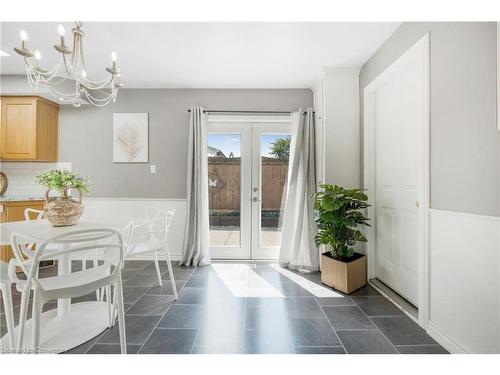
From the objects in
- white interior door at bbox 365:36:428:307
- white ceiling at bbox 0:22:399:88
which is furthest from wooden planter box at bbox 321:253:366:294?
white ceiling at bbox 0:22:399:88

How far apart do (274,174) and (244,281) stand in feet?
4.97

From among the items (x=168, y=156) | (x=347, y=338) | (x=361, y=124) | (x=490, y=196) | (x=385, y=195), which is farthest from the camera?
(x=168, y=156)

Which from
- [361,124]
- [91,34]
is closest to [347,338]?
[361,124]

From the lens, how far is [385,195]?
2494mm

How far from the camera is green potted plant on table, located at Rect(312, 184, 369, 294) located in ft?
7.71

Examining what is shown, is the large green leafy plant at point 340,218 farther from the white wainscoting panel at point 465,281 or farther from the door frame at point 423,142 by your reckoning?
the white wainscoting panel at point 465,281

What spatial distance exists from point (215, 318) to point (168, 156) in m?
2.30

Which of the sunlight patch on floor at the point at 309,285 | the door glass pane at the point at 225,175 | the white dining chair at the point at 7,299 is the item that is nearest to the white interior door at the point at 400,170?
the sunlight patch on floor at the point at 309,285

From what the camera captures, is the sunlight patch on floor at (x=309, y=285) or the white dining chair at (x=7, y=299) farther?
the sunlight patch on floor at (x=309, y=285)

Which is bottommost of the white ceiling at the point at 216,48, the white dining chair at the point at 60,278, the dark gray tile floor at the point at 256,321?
the dark gray tile floor at the point at 256,321

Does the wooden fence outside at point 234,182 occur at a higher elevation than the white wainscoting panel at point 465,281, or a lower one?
higher

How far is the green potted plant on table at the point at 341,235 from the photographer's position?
2.35 meters

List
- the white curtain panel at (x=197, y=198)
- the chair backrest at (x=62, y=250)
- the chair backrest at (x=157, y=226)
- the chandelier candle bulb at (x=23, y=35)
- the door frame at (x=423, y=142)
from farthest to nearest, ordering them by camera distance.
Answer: the white curtain panel at (x=197, y=198) < the chair backrest at (x=157, y=226) < the door frame at (x=423, y=142) < the chandelier candle bulb at (x=23, y=35) < the chair backrest at (x=62, y=250)

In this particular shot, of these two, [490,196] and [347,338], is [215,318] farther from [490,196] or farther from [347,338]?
[490,196]
